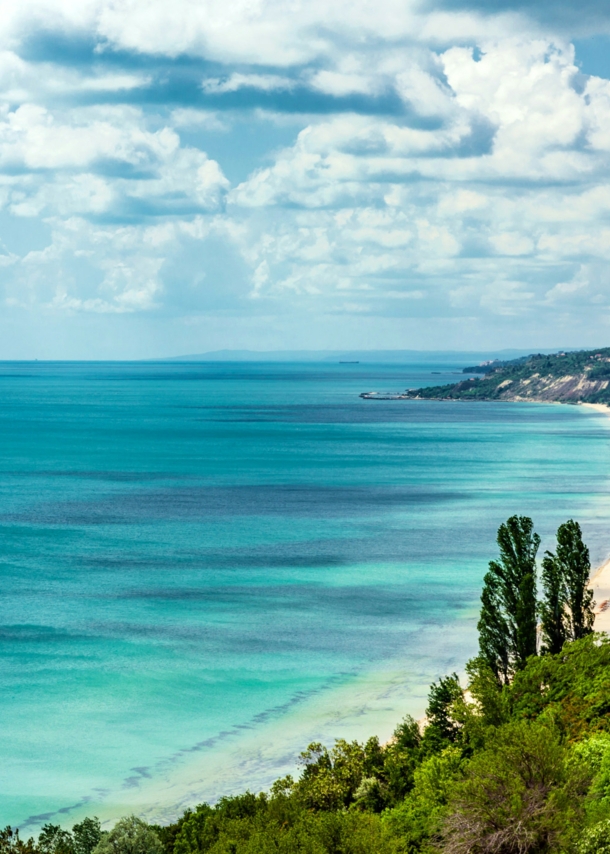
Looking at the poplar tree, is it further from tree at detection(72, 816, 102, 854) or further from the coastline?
tree at detection(72, 816, 102, 854)

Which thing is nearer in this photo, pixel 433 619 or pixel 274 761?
pixel 274 761

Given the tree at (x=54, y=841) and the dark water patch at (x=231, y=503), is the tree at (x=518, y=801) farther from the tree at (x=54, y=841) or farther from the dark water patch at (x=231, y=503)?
the dark water patch at (x=231, y=503)

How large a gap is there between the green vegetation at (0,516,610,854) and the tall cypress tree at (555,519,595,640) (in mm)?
1718

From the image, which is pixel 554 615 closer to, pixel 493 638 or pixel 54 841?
pixel 493 638

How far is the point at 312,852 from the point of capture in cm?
2695

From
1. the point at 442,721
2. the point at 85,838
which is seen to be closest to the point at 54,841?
the point at 85,838

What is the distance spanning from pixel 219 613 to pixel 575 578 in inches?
964

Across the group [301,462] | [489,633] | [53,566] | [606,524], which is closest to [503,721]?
[489,633]

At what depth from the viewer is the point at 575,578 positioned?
53.9 meters

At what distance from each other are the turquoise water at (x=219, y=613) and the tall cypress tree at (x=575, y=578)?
757cm

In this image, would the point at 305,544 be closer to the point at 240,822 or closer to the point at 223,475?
the point at 223,475

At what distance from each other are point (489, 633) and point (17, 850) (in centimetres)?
2480

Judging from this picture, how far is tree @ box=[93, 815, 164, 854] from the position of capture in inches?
1217

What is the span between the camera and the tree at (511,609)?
161ft
